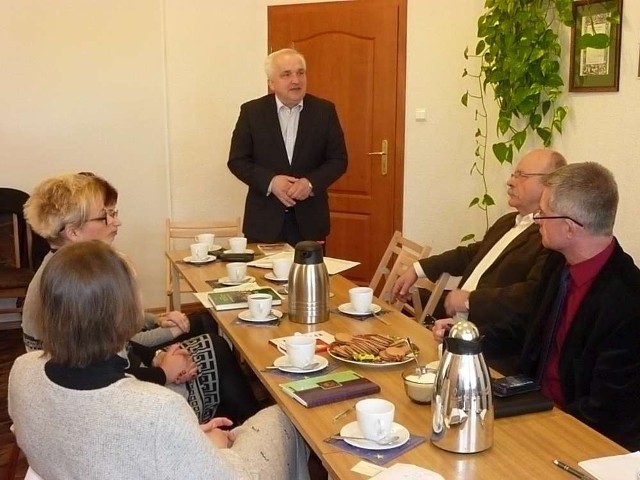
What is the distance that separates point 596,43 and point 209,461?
2.89 metres

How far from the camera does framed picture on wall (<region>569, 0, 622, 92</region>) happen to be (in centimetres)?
344

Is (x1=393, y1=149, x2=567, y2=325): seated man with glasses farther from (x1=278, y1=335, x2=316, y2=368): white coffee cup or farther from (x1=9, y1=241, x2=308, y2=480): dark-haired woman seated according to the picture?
(x1=9, y1=241, x2=308, y2=480): dark-haired woman seated

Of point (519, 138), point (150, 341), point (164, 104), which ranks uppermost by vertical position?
point (164, 104)

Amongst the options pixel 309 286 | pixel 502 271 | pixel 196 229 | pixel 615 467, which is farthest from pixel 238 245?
pixel 615 467

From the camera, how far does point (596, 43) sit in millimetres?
3549

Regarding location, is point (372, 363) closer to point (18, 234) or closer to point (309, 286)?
point (309, 286)

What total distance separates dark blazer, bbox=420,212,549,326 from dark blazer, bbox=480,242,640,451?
0.34 m

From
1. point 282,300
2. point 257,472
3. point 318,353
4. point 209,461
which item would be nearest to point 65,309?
point 209,461

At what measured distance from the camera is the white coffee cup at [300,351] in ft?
6.45

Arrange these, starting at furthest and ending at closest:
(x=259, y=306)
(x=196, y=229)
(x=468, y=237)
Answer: (x=468, y=237) < (x=196, y=229) < (x=259, y=306)

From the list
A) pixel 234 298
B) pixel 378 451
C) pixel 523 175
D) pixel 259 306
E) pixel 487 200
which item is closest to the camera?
pixel 378 451

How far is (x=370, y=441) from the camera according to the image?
156 cm

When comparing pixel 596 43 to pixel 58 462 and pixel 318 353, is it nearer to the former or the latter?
pixel 318 353

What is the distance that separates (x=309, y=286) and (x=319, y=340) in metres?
0.24
